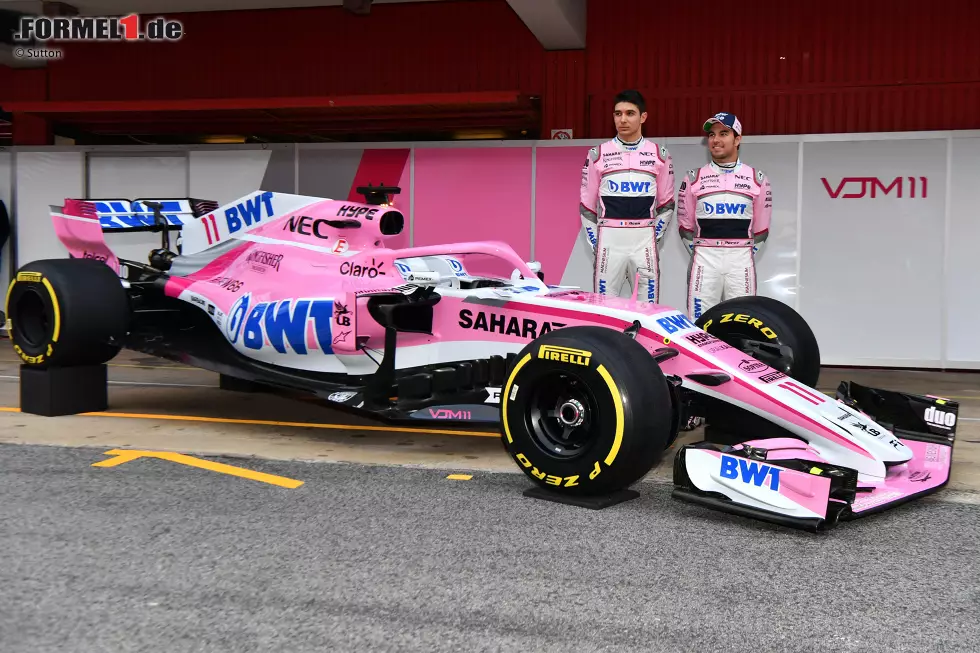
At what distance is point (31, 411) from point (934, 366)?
26.9 feet

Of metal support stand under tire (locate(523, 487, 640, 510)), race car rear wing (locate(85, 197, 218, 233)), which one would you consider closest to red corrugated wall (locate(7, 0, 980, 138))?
race car rear wing (locate(85, 197, 218, 233))

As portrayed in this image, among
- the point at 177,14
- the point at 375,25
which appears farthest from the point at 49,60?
the point at 375,25

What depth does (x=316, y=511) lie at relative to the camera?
12.5 feet

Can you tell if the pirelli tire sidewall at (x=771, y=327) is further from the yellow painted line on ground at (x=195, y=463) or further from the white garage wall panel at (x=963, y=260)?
the white garage wall panel at (x=963, y=260)

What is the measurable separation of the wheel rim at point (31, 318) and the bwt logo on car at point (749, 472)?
4.65 meters

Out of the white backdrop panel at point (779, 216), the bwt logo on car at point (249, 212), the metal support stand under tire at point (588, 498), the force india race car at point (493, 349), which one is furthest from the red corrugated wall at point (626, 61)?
the metal support stand under tire at point (588, 498)

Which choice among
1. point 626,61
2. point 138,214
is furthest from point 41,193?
point 626,61

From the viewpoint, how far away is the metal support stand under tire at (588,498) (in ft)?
12.6

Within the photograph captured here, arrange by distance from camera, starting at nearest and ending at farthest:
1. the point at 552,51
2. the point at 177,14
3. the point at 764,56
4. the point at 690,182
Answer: the point at 690,182 < the point at 764,56 < the point at 552,51 < the point at 177,14

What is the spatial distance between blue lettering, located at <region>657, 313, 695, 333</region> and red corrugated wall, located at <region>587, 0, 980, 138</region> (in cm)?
684

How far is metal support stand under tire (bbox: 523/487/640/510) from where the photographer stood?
3.84m

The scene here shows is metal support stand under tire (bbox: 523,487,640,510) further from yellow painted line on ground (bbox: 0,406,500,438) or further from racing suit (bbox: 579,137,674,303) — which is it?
racing suit (bbox: 579,137,674,303)

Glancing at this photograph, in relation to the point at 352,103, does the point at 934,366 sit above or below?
below

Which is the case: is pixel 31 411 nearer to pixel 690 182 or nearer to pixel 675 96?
pixel 690 182
